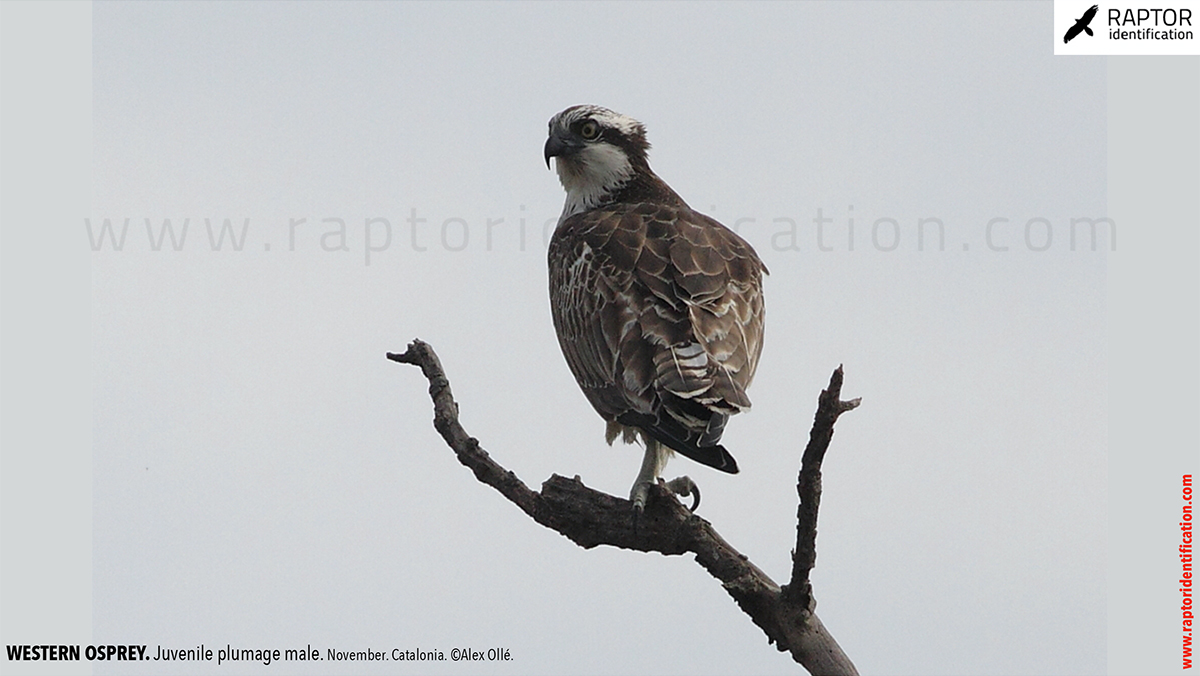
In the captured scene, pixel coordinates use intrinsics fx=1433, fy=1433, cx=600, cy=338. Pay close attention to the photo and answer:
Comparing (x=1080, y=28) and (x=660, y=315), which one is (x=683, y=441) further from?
(x=1080, y=28)

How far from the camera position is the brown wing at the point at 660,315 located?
9852 mm

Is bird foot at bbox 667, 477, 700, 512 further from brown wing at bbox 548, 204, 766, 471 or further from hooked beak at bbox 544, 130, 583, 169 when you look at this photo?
hooked beak at bbox 544, 130, 583, 169

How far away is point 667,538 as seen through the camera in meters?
9.98

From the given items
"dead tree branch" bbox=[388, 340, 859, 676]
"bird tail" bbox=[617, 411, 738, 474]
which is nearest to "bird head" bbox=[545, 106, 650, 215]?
"dead tree branch" bbox=[388, 340, 859, 676]

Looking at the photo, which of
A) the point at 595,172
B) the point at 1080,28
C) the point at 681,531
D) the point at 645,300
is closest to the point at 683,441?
the point at 681,531

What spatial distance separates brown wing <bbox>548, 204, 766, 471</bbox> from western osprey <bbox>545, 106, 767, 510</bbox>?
0.01 meters

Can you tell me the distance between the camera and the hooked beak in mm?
13180

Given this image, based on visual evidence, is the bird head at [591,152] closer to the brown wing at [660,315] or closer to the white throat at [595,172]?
the white throat at [595,172]

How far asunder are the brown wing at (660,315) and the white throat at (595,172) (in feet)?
1.79

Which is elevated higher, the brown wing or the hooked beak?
the hooked beak

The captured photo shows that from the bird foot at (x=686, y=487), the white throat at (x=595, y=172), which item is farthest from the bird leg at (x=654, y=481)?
the white throat at (x=595, y=172)

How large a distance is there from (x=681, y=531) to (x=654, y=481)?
0.51m

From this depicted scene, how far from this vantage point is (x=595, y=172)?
13.3 meters

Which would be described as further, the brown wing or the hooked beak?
the hooked beak
